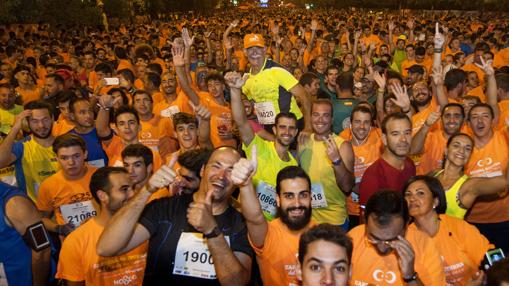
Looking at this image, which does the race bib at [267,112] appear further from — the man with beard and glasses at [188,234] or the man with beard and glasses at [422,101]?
the man with beard and glasses at [188,234]

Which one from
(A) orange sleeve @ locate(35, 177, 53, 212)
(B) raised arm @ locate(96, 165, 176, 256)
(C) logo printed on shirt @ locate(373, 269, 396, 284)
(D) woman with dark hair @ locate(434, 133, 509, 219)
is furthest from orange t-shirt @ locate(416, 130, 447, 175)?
(A) orange sleeve @ locate(35, 177, 53, 212)

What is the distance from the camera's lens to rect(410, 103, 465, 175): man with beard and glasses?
5.49 meters

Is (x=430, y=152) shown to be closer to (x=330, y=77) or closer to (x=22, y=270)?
(x=330, y=77)

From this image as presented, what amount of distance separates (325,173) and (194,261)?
1.97 metres

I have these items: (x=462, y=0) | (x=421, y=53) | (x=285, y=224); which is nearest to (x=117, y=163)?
(x=285, y=224)

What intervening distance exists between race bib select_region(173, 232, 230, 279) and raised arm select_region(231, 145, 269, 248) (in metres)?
0.21

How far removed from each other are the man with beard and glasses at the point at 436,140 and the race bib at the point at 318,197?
125cm

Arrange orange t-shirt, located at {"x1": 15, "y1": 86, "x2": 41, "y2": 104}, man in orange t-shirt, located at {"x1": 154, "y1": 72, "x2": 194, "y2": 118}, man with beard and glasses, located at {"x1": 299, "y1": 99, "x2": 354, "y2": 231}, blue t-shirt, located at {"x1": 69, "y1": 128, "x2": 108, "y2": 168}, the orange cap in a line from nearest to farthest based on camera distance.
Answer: man with beard and glasses, located at {"x1": 299, "y1": 99, "x2": 354, "y2": 231} < blue t-shirt, located at {"x1": 69, "y1": 128, "x2": 108, "y2": 168} < the orange cap < man in orange t-shirt, located at {"x1": 154, "y1": 72, "x2": 194, "y2": 118} < orange t-shirt, located at {"x1": 15, "y1": 86, "x2": 41, "y2": 104}

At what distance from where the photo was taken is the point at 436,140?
5578 mm

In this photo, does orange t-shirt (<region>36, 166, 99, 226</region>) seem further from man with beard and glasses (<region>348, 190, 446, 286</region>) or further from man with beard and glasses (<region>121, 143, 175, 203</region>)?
man with beard and glasses (<region>348, 190, 446, 286</region>)

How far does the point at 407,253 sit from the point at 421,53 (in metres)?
8.74

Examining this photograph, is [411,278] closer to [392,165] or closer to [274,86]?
[392,165]

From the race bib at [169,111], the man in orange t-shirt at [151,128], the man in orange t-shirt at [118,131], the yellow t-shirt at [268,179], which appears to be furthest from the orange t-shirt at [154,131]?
the yellow t-shirt at [268,179]

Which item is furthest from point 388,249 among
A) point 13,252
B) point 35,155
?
point 35,155
